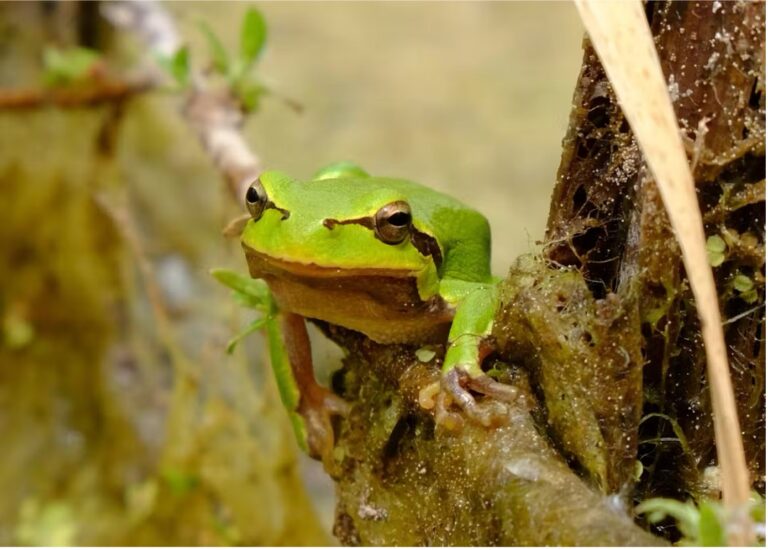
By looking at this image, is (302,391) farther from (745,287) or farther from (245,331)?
(745,287)

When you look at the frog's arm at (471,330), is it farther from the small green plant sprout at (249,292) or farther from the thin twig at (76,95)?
the thin twig at (76,95)

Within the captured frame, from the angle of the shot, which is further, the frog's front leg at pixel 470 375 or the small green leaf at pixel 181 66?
the small green leaf at pixel 181 66

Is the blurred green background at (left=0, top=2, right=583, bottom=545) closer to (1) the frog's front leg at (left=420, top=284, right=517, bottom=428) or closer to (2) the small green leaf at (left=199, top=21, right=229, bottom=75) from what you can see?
(2) the small green leaf at (left=199, top=21, right=229, bottom=75)

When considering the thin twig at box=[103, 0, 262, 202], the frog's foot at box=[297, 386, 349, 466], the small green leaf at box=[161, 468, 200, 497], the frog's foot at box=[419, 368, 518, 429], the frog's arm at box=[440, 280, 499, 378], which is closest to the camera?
the frog's foot at box=[419, 368, 518, 429]

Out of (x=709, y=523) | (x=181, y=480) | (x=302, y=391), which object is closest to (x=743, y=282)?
(x=709, y=523)

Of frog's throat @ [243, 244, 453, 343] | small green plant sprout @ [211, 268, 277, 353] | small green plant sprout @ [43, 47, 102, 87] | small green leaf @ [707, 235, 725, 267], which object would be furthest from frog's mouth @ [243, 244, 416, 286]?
small green plant sprout @ [43, 47, 102, 87]

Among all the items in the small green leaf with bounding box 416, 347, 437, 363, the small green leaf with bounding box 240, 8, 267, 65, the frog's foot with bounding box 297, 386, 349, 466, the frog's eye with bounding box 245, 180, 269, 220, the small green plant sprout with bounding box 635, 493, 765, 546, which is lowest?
the frog's foot with bounding box 297, 386, 349, 466

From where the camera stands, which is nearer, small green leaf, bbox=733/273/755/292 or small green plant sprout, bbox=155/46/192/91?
small green leaf, bbox=733/273/755/292

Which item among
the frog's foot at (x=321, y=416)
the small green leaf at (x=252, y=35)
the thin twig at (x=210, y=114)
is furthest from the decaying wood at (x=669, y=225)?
the small green leaf at (x=252, y=35)
